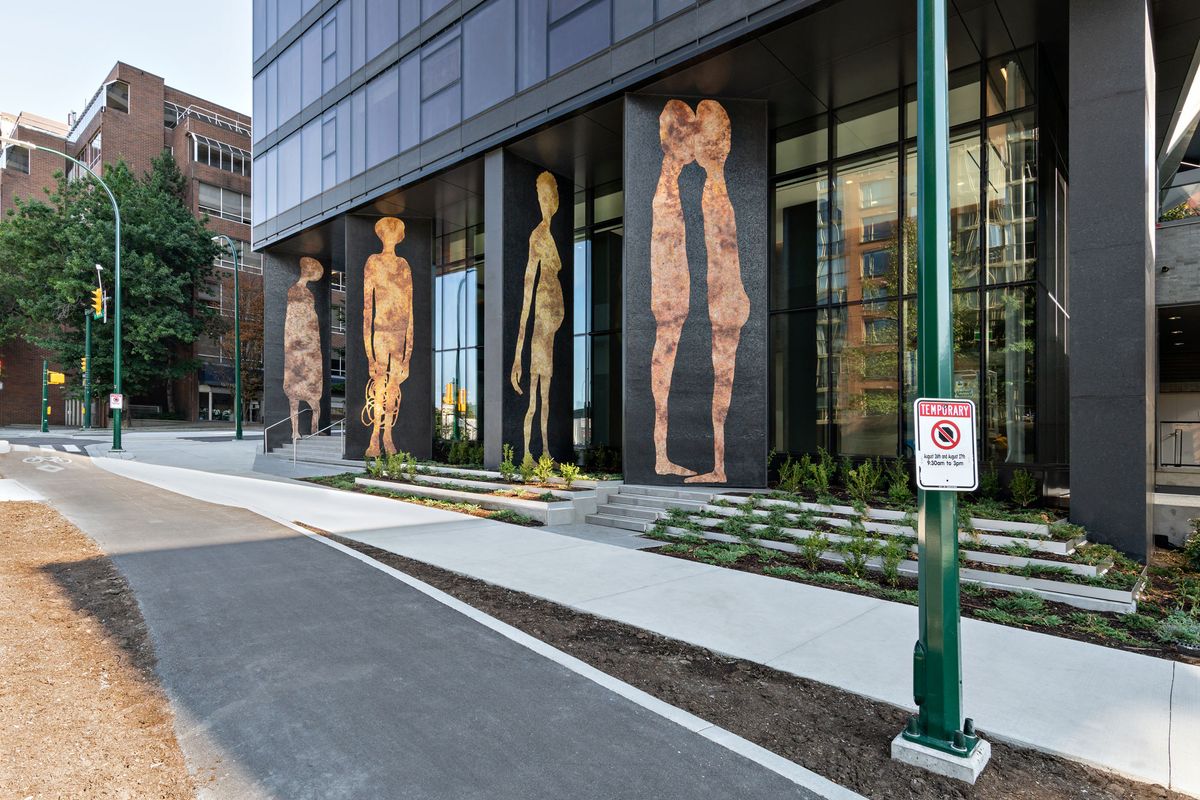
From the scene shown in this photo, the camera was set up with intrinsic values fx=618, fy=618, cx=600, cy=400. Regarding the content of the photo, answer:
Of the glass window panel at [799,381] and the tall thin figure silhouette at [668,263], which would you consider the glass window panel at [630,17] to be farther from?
the glass window panel at [799,381]

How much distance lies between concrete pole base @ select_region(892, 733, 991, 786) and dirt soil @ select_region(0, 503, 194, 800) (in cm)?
378

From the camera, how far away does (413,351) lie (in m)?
20.7

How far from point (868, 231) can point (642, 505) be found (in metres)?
7.61

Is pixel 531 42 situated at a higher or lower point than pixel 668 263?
higher

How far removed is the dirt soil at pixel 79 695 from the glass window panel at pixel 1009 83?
15.0 meters

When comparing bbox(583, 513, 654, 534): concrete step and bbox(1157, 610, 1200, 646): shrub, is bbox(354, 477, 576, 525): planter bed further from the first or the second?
bbox(1157, 610, 1200, 646): shrub

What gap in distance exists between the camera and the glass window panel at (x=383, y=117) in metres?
18.6

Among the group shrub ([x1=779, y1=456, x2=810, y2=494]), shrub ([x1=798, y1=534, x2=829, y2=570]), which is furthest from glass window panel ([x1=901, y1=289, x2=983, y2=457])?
shrub ([x1=798, y1=534, x2=829, y2=570])

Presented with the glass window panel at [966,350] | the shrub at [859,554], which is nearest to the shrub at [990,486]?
the glass window panel at [966,350]

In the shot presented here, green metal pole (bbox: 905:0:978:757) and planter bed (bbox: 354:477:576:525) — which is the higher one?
green metal pole (bbox: 905:0:978:757)

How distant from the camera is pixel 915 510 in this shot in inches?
346

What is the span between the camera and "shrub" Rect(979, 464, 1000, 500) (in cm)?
1059

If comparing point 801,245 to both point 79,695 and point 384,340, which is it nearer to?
point 384,340

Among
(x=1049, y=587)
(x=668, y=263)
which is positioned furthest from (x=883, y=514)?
(x=668, y=263)
